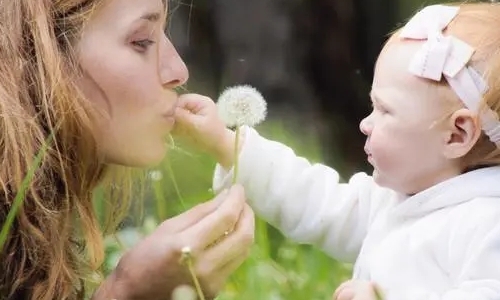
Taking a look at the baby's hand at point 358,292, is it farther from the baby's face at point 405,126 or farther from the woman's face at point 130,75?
the woman's face at point 130,75

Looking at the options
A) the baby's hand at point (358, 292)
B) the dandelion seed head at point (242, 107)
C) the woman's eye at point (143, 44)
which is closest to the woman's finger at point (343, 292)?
the baby's hand at point (358, 292)

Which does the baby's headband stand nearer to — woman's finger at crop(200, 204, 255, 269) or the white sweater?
the white sweater

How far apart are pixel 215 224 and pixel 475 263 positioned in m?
0.29

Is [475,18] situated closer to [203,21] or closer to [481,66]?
[481,66]

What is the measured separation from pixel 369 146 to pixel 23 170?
14.9 inches

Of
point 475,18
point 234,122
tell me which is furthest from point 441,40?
point 234,122

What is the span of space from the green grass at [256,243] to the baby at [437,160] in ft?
0.45

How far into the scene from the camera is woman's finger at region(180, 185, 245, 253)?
1.44m

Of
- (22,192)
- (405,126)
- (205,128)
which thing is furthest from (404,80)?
(22,192)

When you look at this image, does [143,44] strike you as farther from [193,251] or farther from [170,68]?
[193,251]

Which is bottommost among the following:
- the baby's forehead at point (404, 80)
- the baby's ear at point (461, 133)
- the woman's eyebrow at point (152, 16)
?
the baby's ear at point (461, 133)

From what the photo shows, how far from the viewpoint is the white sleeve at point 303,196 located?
156 centimetres

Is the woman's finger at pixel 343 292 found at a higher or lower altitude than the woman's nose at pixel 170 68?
lower

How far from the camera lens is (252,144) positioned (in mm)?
1572
